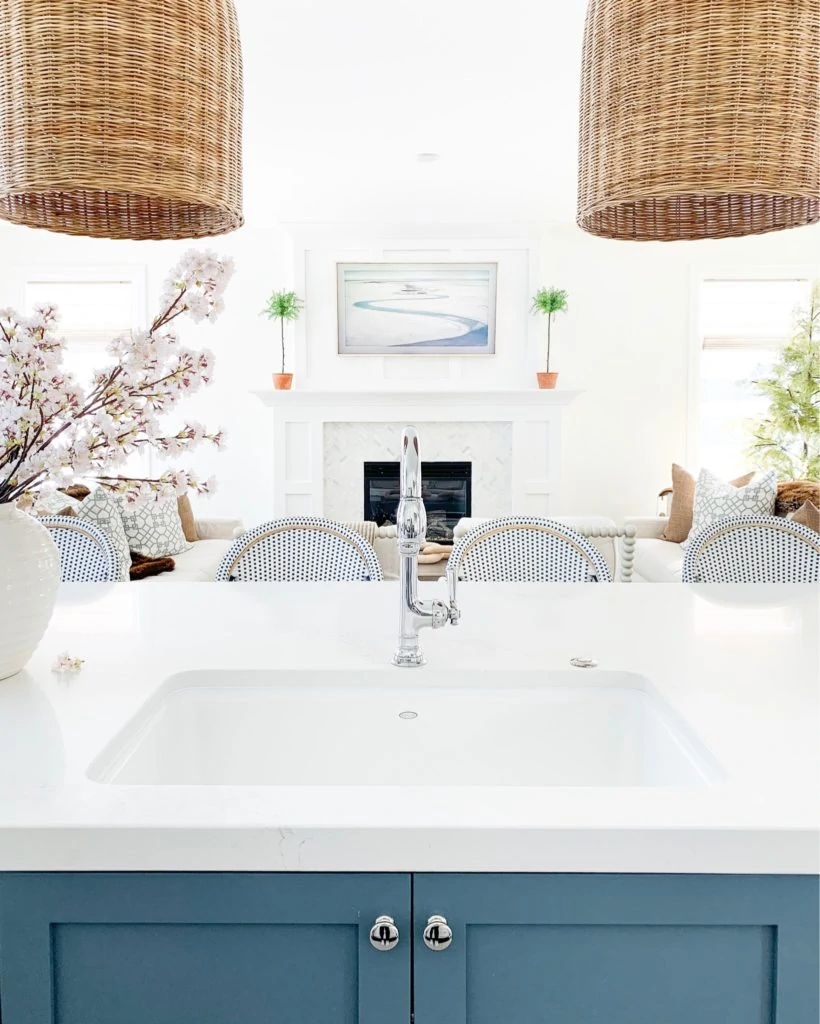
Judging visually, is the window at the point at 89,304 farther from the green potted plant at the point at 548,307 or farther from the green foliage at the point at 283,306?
the green potted plant at the point at 548,307

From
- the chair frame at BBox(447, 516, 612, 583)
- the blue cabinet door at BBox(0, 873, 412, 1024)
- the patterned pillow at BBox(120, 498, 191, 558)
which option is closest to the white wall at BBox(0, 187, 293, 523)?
the patterned pillow at BBox(120, 498, 191, 558)

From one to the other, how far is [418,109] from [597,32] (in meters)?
3.33

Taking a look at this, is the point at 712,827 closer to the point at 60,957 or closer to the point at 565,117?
the point at 60,957

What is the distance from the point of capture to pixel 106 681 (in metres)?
1.25

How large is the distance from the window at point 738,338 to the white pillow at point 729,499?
1.79m

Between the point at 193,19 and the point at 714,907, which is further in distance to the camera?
the point at 193,19

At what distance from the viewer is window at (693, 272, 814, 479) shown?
6520 millimetres

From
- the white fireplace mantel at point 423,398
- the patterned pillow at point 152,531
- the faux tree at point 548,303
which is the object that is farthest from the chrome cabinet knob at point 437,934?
the faux tree at point 548,303

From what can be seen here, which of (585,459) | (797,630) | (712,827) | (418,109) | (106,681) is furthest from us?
(585,459)

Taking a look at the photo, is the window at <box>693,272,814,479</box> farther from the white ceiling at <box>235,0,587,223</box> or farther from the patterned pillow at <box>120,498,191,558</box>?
the patterned pillow at <box>120,498,191,558</box>

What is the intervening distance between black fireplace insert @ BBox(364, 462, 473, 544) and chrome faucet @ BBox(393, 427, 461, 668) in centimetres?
515

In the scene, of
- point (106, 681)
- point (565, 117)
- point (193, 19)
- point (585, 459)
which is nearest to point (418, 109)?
point (565, 117)

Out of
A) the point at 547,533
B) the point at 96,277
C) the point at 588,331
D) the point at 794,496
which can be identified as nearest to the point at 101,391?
the point at 547,533

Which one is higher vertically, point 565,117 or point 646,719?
point 565,117
